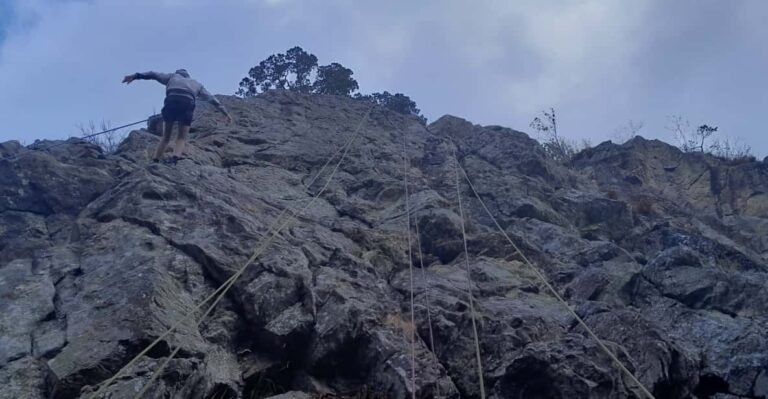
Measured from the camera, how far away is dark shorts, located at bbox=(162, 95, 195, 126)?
34.3ft

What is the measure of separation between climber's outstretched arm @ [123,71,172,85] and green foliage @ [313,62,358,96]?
43.3 feet

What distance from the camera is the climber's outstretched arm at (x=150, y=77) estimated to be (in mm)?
10447

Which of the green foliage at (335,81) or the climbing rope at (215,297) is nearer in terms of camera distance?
the climbing rope at (215,297)

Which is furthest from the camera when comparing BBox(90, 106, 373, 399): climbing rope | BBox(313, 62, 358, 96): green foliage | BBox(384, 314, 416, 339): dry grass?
BBox(313, 62, 358, 96): green foliage

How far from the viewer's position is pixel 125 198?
8.35m

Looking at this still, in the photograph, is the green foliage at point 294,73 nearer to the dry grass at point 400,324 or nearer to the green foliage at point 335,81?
the green foliage at point 335,81

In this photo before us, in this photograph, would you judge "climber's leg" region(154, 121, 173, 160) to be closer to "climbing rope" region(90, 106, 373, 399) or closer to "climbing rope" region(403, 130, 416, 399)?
"climbing rope" region(90, 106, 373, 399)

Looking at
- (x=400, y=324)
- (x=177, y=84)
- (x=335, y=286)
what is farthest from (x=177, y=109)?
(x=400, y=324)

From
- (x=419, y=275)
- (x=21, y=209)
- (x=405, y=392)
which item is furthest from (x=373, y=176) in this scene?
(x=405, y=392)

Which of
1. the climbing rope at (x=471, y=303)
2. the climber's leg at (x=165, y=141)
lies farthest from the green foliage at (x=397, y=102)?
the climber's leg at (x=165, y=141)

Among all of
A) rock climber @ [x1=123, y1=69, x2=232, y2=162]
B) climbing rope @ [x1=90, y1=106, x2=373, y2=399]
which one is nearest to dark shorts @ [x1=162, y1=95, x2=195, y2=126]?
rock climber @ [x1=123, y1=69, x2=232, y2=162]

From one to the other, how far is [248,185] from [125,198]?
2751mm

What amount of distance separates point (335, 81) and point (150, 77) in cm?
1376

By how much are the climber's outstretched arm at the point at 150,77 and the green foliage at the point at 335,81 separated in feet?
43.3
